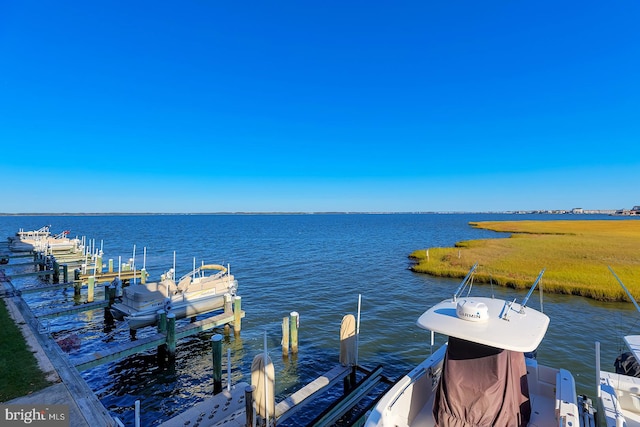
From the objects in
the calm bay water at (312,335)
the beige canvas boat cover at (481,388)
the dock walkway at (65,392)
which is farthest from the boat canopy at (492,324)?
the dock walkway at (65,392)

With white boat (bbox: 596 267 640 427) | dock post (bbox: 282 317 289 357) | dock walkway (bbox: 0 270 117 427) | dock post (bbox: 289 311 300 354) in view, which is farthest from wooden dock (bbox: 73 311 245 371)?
white boat (bbox: 596 267 640 427)

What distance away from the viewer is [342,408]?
913 centimetres

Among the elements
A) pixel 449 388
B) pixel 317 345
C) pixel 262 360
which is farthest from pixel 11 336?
pixel 449 388

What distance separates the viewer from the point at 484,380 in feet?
Result: 19.8

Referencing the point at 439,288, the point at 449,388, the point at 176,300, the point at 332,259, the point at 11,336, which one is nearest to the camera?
the point at 449,388

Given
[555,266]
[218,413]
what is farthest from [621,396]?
[555,266]

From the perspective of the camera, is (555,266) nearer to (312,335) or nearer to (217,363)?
(312,335)

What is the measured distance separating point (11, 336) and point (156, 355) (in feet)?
17.3

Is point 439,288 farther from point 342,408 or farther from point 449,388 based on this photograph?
point 449,388

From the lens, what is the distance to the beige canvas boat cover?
19.5 feet

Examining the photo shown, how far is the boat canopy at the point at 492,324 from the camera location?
5797mm

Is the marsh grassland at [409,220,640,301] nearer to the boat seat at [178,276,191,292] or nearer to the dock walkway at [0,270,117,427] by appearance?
the boat seat at [178,276,191,292]

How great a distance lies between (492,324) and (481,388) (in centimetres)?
123

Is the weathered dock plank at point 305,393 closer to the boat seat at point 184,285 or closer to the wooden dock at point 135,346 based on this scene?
the wooden dock at point 135,346
